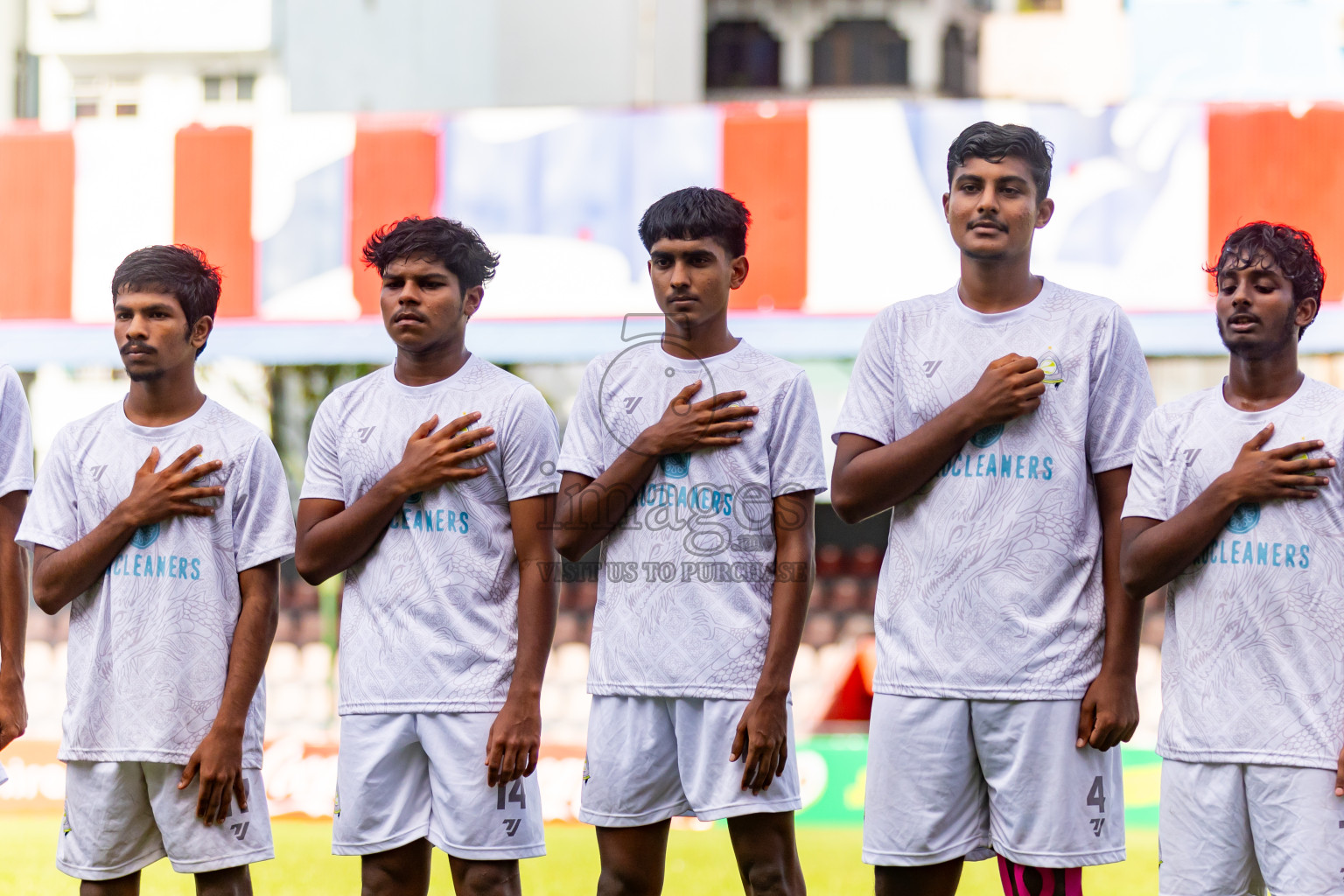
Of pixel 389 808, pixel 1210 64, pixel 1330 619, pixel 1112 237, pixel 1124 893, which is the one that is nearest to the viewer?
pixel 1330 619

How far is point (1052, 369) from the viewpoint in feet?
10.6

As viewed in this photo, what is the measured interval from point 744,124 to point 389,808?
650 cm

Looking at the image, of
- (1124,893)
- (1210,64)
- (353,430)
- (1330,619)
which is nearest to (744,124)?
(1124,893)

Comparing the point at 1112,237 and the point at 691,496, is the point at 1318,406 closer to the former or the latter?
→ the point at 691,496

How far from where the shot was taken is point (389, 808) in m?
3.46

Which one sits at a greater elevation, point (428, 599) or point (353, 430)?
point (353, 430)

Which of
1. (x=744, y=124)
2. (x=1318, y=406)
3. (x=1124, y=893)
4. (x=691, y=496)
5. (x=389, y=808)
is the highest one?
(x=744, y=124)

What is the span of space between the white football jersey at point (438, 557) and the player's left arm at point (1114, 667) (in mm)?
1276

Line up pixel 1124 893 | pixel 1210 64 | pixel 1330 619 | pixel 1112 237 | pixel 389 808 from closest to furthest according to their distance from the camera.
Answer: pixel 1330 619
pixel 389 808
pixel 1124 893
pixel 1112 237
pixel 1210 64

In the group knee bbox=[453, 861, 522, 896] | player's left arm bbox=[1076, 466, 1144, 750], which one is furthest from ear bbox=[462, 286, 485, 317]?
player's left arm bbox=[1076, 466, 1144, 750]

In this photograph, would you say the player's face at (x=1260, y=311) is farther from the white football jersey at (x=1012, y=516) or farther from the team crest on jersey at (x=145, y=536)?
the team crest on jersey at (x=145, y=536)

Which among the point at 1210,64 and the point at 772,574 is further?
the point at 1210,64

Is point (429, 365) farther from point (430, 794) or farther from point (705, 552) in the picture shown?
point (430, 794)

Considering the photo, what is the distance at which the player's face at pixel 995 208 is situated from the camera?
3250 mm
